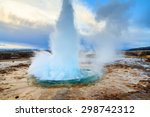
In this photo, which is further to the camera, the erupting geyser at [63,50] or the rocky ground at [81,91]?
the erupting geyser at [63,50]

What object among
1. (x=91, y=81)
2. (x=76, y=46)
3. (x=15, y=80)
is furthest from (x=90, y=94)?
(x=76, y=46)

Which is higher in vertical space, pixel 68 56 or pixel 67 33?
pixel 67 33

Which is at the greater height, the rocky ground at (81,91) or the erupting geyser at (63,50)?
the erupting geyser at (63,50)

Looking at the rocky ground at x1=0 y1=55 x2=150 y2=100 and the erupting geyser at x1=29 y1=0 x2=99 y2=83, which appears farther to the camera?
the erupting geyser at x1=29 y1=0 x2=99 y2=83

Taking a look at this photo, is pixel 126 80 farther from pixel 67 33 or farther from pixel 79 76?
pixel 67 33

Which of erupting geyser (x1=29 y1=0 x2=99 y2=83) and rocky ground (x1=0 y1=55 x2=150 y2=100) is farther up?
erupting geyser (x1=29 y1=0 x2=99 y2=83)

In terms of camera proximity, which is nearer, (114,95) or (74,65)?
(114,95)

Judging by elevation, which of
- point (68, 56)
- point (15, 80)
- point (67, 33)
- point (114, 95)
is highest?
point (67, 33)

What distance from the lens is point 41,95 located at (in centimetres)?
966

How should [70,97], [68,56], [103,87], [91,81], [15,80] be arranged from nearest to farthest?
[70,97]
[103,87]
[91,81]
[15,80]
[68,56]

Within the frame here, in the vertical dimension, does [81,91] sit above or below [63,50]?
below

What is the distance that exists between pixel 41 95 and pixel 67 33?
20.5ft

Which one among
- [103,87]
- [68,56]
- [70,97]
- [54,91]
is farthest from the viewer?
[68,56]

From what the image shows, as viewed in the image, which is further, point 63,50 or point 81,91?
point 63,50
